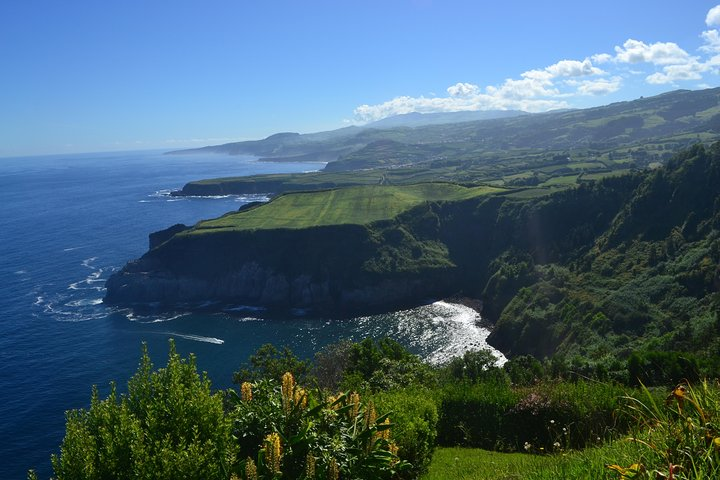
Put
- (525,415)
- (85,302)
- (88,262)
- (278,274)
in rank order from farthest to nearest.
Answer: (88,262) → (278,274) → (85,302) → (525,415)

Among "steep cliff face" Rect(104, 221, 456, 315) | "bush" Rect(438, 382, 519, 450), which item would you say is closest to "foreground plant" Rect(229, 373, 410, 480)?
"bush" Rect(438, 382, 519, 450)

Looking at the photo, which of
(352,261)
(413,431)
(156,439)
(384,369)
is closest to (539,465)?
(413,431)

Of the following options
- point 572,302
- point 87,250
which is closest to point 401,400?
point 572,302

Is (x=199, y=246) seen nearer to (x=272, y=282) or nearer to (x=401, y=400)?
(x=272, y=282)

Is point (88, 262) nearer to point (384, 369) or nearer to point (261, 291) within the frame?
point (261, 291)

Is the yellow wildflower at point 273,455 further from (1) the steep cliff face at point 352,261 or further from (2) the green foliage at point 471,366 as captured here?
(1) the steep cliff face at point 352,261

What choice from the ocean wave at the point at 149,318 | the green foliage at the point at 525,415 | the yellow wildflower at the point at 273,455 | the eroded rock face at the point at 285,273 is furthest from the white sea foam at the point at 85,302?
the yellow wildflower at the point at 273,455

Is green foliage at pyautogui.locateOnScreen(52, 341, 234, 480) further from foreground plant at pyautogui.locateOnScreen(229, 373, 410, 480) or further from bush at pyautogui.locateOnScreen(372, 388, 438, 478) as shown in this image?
bush at pyautogui.locateOnScreen(372, 388, 438, 478)
